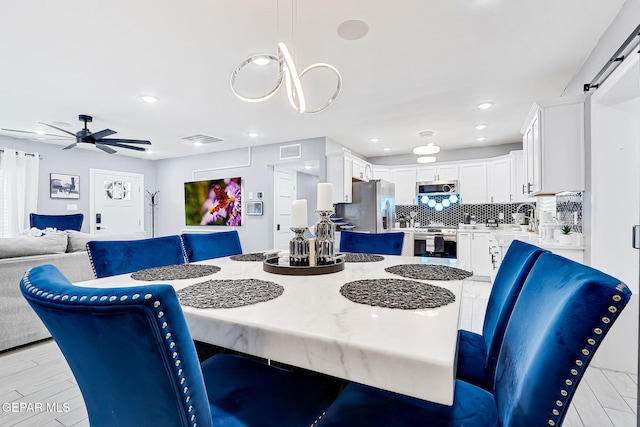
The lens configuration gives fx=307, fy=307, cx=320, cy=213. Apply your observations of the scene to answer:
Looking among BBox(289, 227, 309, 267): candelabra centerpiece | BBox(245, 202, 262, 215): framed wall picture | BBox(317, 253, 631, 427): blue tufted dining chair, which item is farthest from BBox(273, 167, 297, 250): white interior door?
BBox(317, 253, 631, 427): blue tufted dining chair

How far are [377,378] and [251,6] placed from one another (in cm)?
211

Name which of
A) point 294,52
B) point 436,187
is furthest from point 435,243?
point 294,52

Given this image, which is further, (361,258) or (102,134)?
(102,134)

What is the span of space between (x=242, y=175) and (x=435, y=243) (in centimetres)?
371

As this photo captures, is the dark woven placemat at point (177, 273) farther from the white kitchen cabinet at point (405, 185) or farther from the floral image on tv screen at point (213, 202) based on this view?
the white kitchen cabinet at point (405, 185)

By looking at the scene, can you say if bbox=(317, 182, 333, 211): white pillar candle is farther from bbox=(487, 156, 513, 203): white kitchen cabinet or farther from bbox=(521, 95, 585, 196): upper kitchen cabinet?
bbox=(487, 156, 513, 203): white kitchen cabinet

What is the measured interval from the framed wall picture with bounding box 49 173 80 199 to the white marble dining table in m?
6.17

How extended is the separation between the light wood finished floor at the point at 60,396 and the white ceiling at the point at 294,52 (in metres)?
2.36

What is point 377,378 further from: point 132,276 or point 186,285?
point 132,276

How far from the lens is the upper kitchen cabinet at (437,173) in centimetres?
571

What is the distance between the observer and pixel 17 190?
4.86 meters

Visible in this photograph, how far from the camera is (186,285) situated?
1206mm

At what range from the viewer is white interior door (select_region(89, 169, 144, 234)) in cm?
594

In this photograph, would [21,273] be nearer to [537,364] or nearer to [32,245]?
[32,245]
